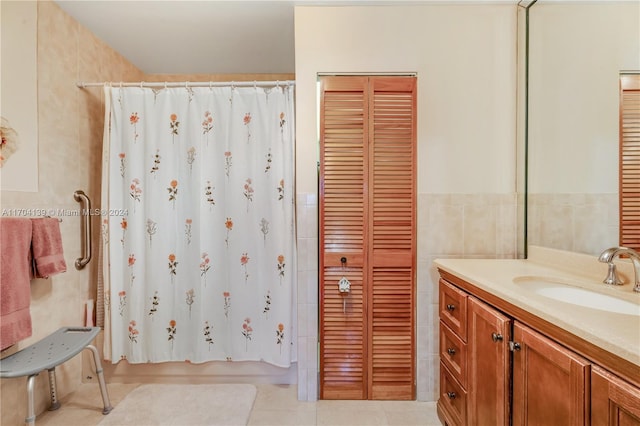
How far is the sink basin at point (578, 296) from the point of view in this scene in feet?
3.35

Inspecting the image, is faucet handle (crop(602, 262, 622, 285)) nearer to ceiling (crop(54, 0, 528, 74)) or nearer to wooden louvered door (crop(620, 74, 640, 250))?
wooden louvered door (crop(620, 74, 640, 250))

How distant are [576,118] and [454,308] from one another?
108cm

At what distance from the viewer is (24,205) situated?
1521mm

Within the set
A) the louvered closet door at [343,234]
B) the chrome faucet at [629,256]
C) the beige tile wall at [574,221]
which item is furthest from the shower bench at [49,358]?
the beige tile wall at [574,221]

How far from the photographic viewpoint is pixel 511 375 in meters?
1.01

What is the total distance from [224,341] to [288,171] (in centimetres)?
120

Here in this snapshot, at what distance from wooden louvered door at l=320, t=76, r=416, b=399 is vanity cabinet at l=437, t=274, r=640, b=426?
10.9 inches

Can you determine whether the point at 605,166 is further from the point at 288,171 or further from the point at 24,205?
the point at 24,205

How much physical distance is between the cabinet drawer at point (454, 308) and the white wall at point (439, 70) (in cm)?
60

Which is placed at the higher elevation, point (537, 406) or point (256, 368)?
point (537, 406)

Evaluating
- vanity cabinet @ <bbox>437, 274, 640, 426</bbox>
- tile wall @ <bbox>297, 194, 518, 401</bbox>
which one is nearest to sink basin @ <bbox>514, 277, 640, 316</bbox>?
vanity cabinet @ <bbox>437, 274, 640, 426</bbox>

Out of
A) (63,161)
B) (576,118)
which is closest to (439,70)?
(576,118)

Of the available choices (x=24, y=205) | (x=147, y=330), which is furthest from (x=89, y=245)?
(x=147, y=330)

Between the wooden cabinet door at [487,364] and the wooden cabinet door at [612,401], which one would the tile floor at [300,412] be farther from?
the wooden cabinet door at [612,401]
